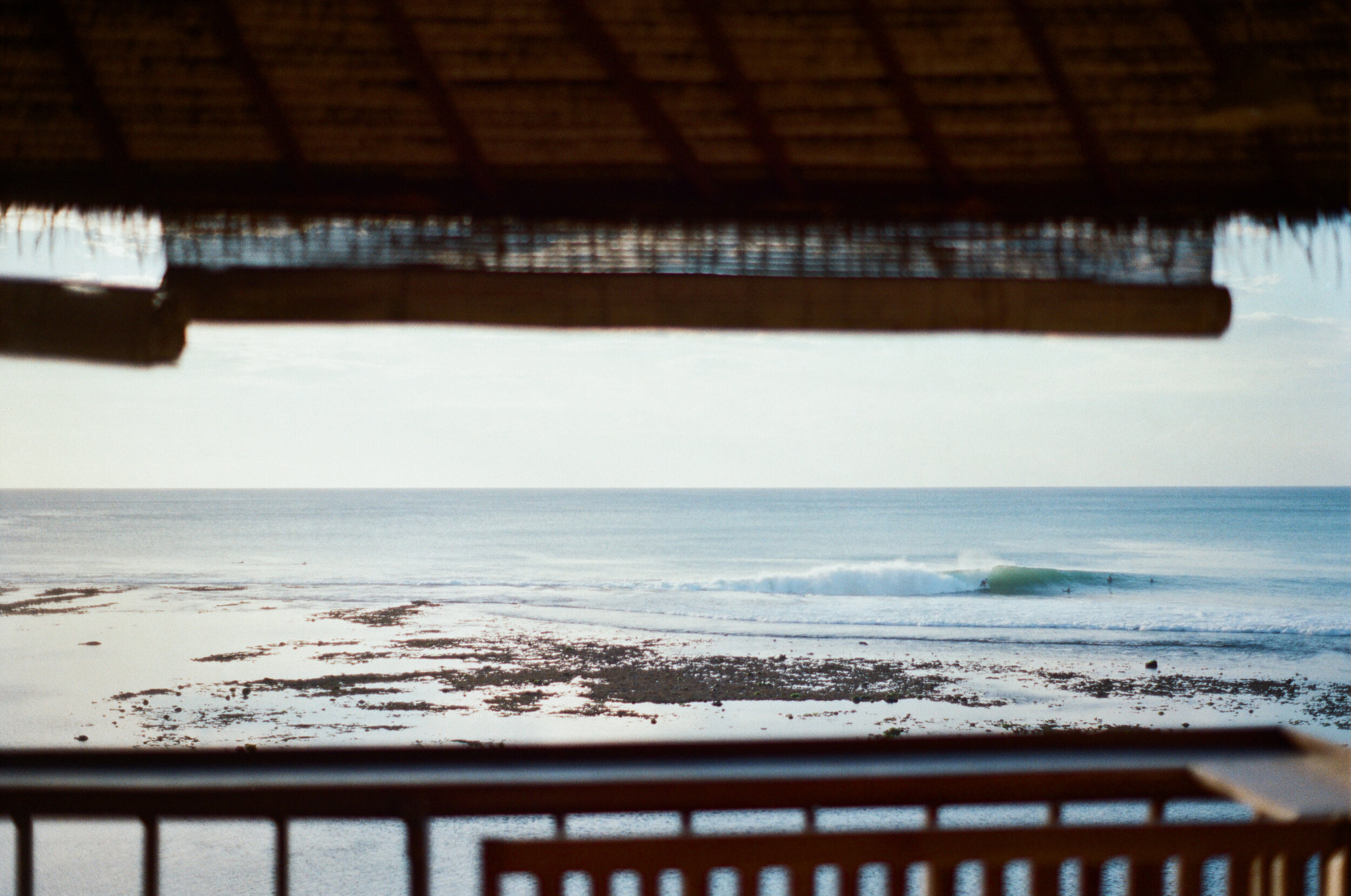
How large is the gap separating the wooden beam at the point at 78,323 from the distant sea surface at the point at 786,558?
12786 mm

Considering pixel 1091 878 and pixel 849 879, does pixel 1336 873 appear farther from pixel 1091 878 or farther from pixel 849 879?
pixel 849 879

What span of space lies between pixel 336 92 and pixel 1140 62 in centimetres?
159

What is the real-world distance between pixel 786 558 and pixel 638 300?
2350 cm

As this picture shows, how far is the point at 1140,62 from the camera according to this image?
5.97ft

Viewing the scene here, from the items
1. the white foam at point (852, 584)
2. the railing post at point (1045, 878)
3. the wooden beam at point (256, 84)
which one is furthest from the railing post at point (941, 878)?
the white foam at point (852, 584)

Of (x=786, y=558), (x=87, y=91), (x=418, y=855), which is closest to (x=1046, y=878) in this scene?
(x=418, y=855)

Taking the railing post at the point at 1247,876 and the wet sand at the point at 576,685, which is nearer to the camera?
the railing post at the point at 1247,876

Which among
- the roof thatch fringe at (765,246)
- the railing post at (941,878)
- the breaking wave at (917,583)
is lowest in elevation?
the breaking wave at (917,583)

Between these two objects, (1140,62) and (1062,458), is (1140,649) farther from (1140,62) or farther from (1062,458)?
(1062,458)

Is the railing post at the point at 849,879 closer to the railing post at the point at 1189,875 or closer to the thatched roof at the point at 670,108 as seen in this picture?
the railing post at the point at 1189,875

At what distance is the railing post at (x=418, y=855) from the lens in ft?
4.79

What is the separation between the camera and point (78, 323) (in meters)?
1.59

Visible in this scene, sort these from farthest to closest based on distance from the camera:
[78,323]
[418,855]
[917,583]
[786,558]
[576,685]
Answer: [786,558] < [917,583] < [576,685] < [78,323] < [418,855]

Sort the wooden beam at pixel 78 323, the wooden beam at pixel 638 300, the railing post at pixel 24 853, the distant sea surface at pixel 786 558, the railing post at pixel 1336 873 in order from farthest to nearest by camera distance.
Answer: the distant sea surface at pixel 786 558, the wooden beam at pixel 638 300, the wooden beam at pixel 78 323, the railing post at pixel 24 853, the railing post at pixel 1336 873
